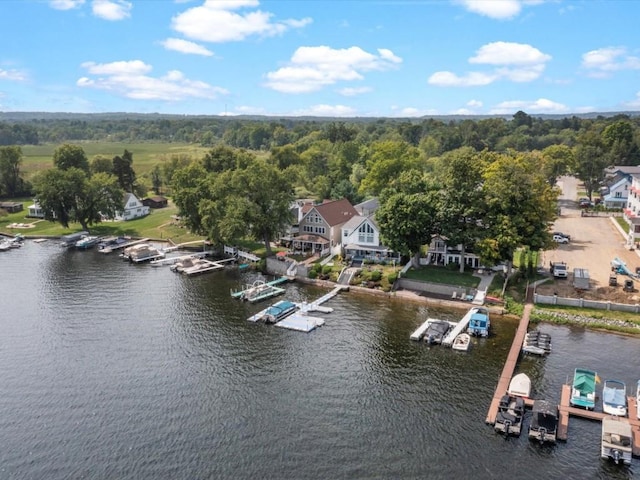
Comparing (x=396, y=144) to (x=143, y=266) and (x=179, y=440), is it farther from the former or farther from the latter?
(x=179, y=440)

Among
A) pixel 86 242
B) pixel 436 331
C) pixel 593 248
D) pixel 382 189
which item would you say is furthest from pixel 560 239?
pixel 86 242

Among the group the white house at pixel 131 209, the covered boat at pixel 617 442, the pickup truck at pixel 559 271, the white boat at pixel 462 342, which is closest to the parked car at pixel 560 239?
the pickup truck at pixel 559 271

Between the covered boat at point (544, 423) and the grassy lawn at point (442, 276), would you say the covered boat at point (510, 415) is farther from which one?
the grassy lawn at point (442, 276)

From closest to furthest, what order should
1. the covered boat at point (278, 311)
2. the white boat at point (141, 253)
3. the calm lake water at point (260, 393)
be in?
the calm lake water at point (260, 393), the covered boat at point (278, 311), the white boat at point (141, 253)

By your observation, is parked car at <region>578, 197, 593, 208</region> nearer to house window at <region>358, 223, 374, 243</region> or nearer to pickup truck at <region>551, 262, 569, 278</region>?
pickup truck at <region>551, 262, 569, 278</region>

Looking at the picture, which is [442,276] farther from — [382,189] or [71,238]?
[71,238]

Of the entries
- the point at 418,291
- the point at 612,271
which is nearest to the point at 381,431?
the point at 418,291
